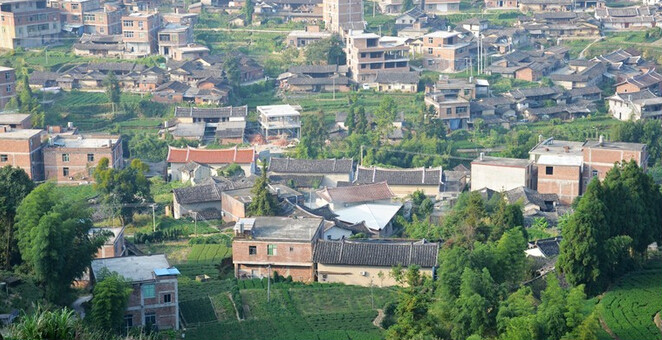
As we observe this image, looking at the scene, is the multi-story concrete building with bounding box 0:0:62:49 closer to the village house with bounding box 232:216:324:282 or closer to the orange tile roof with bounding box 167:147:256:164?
the orange tile roof with bounding box 167:147:256:164

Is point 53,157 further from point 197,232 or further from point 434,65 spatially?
point 434,65

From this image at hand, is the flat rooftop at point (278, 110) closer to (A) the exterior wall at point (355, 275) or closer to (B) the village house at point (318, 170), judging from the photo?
(B) the village house at point (318, 170)

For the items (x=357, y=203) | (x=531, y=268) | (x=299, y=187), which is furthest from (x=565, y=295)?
(x=299, y=187)

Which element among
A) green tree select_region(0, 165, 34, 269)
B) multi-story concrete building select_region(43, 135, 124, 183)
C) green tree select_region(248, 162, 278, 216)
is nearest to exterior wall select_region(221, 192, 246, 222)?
green tree select_region(248, 162, 278, 216)

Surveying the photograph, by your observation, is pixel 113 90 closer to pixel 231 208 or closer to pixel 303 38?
pixel 303 38

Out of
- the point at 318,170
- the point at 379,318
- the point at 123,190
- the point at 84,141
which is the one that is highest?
the point at 84,141

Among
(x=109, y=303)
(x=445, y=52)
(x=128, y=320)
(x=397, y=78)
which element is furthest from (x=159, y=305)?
(x=445, y=52)
